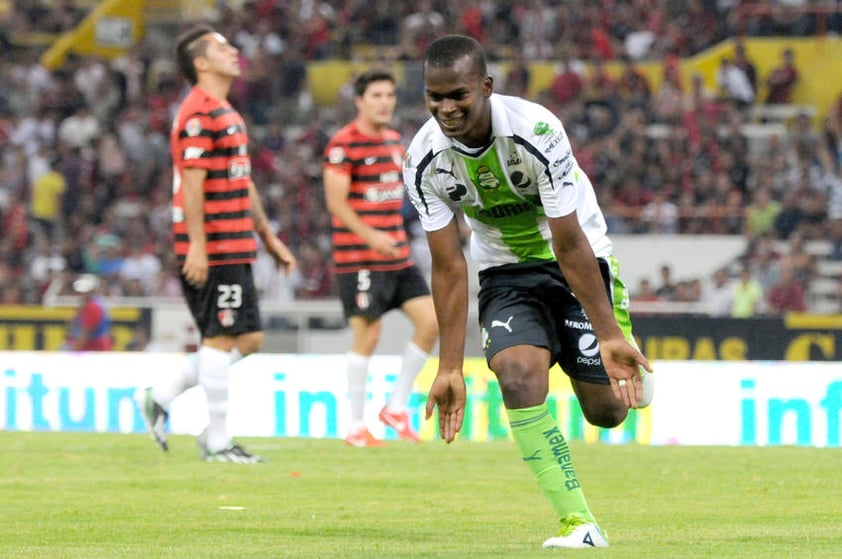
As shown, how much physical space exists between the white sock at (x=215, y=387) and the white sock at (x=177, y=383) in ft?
0.77

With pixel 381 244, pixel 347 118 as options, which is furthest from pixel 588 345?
pixel 347 118

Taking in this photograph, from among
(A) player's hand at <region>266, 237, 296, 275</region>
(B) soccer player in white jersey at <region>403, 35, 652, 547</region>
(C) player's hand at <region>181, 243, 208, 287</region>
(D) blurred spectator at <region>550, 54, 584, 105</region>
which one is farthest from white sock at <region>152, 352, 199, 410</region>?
(D) blurred spectator at <region>550, 54, 584, 105</region>

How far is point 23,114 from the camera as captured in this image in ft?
89.9

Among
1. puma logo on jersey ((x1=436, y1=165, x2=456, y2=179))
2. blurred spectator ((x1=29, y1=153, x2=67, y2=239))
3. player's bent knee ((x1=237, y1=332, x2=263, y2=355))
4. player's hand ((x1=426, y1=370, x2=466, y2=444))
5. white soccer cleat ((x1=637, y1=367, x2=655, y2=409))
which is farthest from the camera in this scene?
blurred spectator ((x1=29, y1=153, x2=67, y2=239))

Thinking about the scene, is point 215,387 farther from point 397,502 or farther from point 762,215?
point 762,215

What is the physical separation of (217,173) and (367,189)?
70.7 inches

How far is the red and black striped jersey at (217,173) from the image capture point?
10.3m

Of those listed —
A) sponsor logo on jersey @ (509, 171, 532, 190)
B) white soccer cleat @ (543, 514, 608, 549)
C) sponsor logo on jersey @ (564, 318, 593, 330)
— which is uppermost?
sponsor logo on jersey @ (509, 171, 532, 190)

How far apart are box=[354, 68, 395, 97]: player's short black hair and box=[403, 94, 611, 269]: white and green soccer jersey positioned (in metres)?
5.01

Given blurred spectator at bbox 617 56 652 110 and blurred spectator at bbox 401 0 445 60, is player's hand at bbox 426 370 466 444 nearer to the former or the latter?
blurred spectator at bbox 617 56 652 110

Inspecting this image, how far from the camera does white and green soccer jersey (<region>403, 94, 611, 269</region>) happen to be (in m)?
6.37

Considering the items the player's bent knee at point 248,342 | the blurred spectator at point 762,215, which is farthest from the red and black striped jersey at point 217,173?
the blurred spectator at point 762,215

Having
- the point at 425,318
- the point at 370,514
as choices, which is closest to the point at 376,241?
the point at 425,318

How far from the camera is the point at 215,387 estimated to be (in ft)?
33.9
